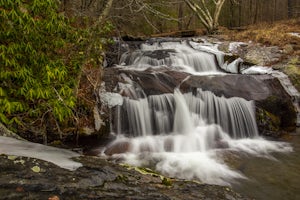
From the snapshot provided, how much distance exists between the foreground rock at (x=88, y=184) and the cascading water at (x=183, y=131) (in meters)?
2.49

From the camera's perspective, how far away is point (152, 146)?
625 centimetres

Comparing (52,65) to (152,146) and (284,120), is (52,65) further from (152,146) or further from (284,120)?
(284,120)

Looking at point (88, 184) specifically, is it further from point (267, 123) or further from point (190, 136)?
point (267, 123)

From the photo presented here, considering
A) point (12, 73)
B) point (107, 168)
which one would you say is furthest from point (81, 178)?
point (12, 73)

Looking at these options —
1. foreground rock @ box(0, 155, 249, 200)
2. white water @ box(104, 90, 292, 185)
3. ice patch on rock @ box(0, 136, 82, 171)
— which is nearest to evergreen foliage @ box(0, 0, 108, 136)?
ice patch on rock @ box(0, 136, 82, 171)

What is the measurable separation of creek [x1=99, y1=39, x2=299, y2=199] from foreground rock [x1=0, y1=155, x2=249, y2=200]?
2384mm

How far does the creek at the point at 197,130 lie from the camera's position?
5.19 m

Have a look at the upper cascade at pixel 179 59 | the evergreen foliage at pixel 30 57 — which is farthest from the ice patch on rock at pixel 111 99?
the upper cascade at pixel 179 59

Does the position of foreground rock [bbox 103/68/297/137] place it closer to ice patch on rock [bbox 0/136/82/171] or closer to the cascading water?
the cascading water

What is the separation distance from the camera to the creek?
5.19 metres

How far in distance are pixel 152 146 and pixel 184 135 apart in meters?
0.99

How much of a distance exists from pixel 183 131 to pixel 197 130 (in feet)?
1.23

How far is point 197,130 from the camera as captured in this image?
691 cm

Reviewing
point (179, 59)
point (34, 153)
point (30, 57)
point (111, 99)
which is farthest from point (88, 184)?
point (179, 59)
